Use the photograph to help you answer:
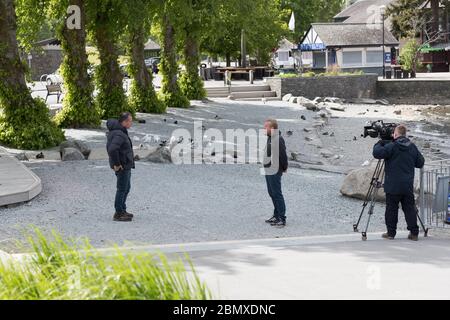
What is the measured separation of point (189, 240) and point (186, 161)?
792cm

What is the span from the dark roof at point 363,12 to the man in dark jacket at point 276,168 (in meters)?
61.3

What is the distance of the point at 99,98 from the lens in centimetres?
2908

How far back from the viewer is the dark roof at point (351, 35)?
5847 cm

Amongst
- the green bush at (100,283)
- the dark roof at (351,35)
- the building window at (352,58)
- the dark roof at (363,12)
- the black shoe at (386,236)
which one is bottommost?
the black shoe at (386,236)

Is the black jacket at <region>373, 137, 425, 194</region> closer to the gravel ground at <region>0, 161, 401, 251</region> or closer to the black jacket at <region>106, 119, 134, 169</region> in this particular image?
the gravel ground at <region>0, 161, 401, 251</region>

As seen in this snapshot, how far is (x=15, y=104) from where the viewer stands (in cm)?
2075

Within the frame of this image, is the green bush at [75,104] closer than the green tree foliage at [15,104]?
No

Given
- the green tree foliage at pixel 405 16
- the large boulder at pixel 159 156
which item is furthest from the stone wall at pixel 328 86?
the large boulder at pixel 159 156

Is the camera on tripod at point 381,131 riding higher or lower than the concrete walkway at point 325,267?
higher

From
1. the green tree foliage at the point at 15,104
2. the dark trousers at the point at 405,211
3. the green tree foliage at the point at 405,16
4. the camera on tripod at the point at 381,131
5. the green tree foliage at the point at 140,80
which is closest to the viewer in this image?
the dark trousers at the point at 405,211

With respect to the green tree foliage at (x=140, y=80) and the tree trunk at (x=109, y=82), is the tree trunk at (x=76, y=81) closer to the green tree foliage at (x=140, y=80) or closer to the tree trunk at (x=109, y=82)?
the tree trunk at (x=109, y=82)

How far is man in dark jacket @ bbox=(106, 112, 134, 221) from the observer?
1169 cm

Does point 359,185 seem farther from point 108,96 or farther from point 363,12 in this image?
point 363,12
